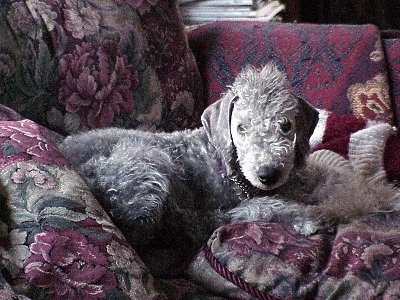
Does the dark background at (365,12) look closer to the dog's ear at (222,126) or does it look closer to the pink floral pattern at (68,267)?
the dog's ear at (222,126)

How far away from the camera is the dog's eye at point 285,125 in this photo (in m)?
1.48

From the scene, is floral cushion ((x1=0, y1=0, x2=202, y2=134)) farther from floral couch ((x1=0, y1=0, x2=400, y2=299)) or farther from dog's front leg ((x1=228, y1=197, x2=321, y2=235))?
dog's front leg ((x1=228, y1=197, x2=321, y2=235))

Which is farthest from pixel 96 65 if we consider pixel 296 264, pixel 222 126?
pixel 296 264

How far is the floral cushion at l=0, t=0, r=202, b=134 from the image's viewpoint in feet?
5.69

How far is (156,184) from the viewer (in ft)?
4.77

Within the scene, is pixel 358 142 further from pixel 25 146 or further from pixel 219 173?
pixel 25 146

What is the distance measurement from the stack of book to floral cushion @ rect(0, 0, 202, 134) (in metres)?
0.49

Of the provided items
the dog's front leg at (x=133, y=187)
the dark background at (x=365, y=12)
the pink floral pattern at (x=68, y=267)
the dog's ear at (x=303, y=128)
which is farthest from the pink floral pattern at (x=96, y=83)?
the dark background at (x=365, y=12)

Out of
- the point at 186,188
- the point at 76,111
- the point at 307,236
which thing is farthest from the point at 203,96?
the point at 307,236

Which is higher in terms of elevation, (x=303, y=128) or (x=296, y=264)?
(x=303, y=128)

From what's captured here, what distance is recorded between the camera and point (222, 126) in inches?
60.5

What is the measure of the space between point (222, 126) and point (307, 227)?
0.28 meters

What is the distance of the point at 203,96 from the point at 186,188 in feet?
2.20

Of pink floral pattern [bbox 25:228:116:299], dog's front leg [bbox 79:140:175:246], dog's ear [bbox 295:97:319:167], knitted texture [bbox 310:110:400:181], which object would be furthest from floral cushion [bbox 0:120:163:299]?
knitted texture [bbox 310:110:400:181]
